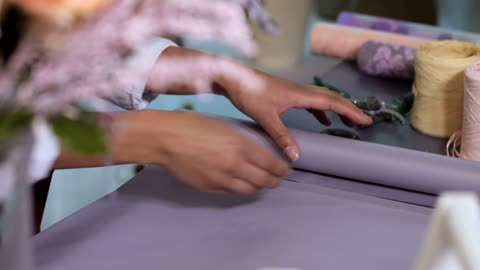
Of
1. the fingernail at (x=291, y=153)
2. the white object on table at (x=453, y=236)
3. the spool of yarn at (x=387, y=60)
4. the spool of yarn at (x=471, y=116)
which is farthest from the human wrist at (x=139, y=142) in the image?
the spool of yarn at (x=387, y=60)

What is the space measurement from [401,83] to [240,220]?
0.79 m

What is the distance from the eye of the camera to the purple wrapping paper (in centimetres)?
76

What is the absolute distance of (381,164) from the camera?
0.93 meters

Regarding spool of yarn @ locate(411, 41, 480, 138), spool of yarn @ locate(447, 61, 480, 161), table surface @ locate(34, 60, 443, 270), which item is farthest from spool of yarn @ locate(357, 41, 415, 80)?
table surface @ locate(34, 60, 443, 270)

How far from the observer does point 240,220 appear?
2.81 feet

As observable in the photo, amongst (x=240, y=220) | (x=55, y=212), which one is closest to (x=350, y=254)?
(x=240, y=220)

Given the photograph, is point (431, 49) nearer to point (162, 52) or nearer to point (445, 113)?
point (445, 113)

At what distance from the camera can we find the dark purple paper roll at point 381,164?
0.90 metres

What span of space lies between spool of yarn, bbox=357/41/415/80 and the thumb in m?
0.62

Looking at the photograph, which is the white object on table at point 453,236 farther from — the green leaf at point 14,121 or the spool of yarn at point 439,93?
the spool of yarn at point 439,93

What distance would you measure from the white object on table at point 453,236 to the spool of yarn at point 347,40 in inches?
44.6

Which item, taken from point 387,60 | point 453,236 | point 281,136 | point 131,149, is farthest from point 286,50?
point 453,236

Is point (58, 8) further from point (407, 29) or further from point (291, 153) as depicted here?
point (407, 29)

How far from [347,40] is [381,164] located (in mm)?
784
